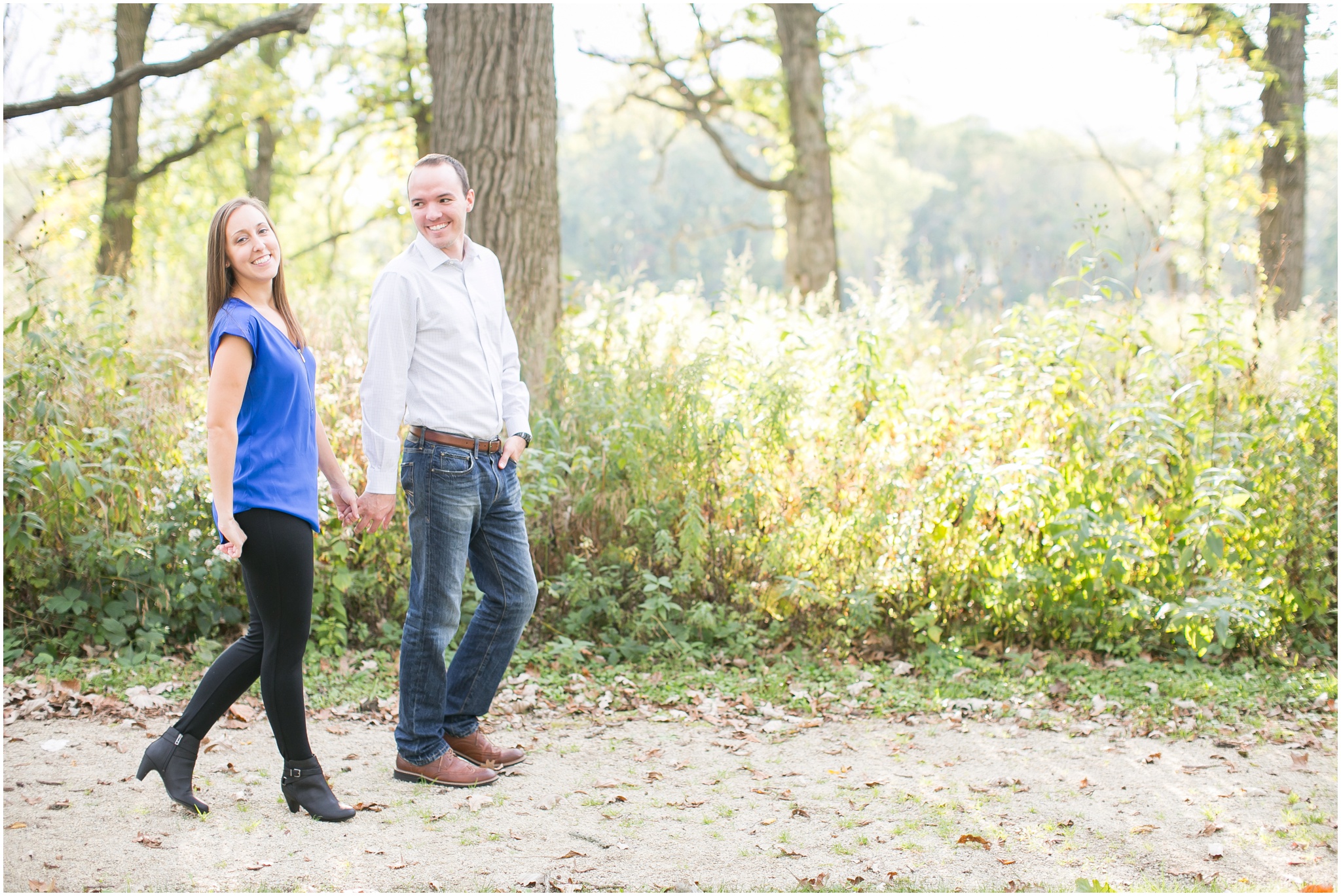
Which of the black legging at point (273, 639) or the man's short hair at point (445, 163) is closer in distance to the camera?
the black legging at point (273, 639)

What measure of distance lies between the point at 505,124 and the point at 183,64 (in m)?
1.89

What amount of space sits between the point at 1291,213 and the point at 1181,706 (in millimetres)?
8758

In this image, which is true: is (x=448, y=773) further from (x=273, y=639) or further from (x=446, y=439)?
(x=446, y=439)

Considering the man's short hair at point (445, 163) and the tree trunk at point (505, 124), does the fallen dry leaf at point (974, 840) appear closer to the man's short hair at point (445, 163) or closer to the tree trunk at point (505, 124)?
the man's short hair at point (445, 163)

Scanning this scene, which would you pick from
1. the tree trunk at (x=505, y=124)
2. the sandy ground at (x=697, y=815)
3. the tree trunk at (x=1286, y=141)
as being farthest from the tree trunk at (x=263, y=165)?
the sandy ground at (x=697, y=815)

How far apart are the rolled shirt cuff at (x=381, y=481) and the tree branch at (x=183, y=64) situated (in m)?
3.09

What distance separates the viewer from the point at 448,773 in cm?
349

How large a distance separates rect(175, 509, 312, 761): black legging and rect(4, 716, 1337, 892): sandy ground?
12.9 inches

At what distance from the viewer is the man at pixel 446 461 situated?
10.5 ft

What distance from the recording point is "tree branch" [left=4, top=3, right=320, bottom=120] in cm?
484

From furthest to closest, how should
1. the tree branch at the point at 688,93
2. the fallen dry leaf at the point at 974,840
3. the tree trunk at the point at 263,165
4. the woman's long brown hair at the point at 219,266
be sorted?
the tree trunk at the point at 263,165
the tree branch at the point at 688,93
the fallen dry leaf at the point at 974,840
the woman's long brown hair at the point at 219,266

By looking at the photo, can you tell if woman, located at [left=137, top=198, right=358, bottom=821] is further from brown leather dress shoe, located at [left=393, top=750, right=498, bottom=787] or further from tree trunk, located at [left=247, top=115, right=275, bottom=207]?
tree trunk, located at [left=247, top=115, right=275, bottom=207]

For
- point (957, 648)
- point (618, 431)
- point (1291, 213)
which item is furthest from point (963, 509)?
point (1291, 213)

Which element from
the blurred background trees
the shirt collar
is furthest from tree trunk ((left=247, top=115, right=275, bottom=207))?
the shirt collar
